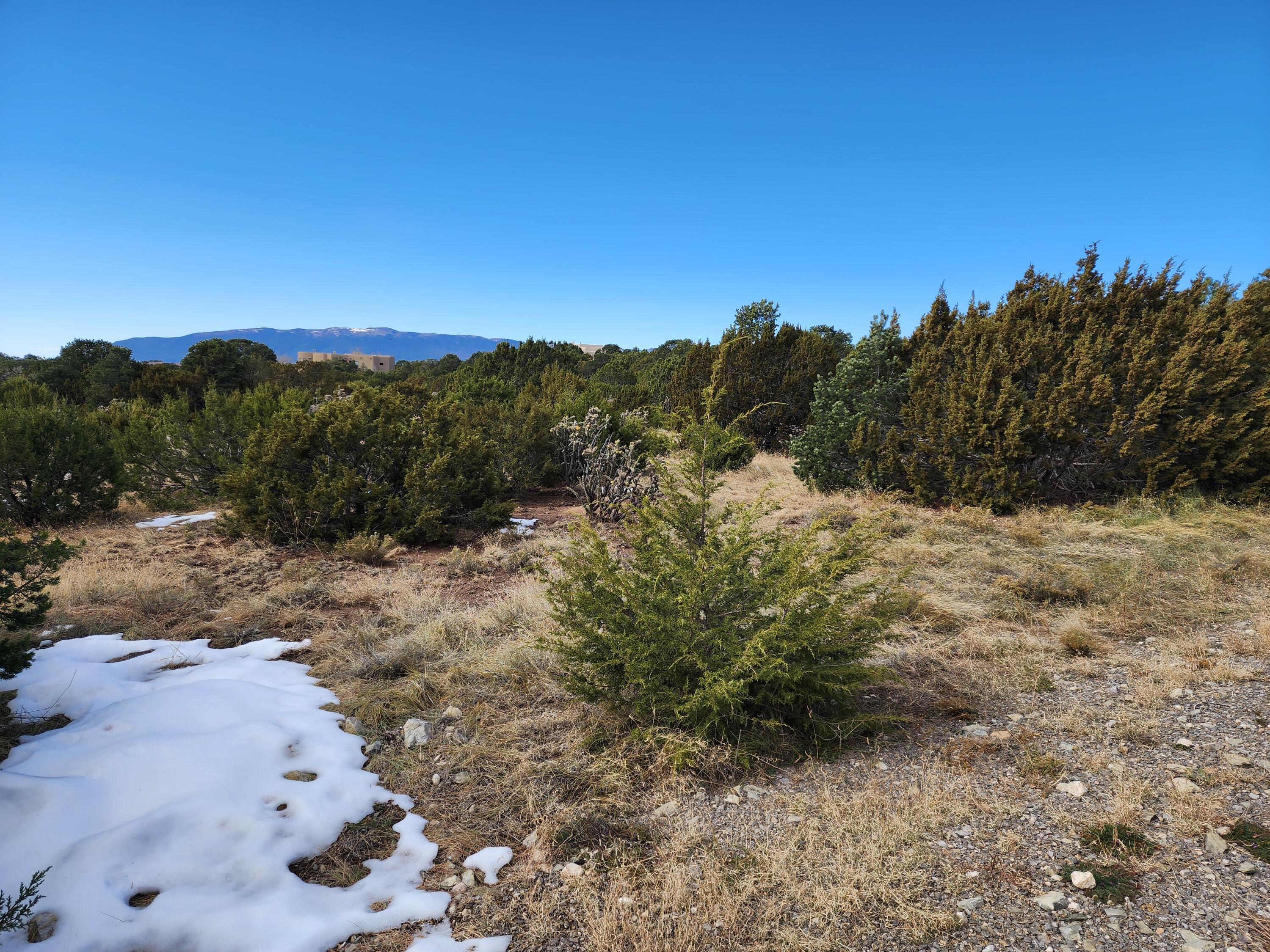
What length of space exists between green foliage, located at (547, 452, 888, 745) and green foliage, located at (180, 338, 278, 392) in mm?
29141

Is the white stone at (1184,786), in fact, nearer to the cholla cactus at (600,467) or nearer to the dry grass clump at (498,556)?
the dry grass clump at (498,556)

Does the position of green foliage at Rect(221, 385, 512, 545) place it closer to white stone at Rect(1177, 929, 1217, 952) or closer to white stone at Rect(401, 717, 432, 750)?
white stone at Rect(401, 717, 432, 750)

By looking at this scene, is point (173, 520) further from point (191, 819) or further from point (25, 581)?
point (191, 819)

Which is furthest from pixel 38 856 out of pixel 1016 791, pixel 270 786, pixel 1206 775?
pixel 1206 775

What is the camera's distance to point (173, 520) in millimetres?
7879

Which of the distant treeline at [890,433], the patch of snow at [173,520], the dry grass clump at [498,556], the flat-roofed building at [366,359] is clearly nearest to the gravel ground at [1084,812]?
the dry grass clump at [498,556]

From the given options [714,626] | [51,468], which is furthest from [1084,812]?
[51,468]

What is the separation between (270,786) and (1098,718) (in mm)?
4096

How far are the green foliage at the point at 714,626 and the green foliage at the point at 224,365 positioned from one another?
1147 inches

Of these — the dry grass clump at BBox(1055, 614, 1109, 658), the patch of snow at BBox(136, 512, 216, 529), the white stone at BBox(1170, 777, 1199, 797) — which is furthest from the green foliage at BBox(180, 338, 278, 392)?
the white stone at BBox(1170, 777, 1199, 797)

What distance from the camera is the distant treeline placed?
7.03 m

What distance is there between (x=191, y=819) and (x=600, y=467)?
23.5 feet

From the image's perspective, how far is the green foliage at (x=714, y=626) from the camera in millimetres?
2850

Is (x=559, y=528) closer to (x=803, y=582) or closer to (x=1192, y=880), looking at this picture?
(x=803, y=582)
